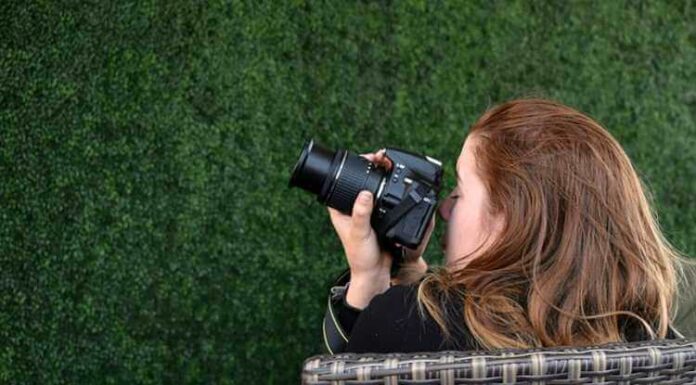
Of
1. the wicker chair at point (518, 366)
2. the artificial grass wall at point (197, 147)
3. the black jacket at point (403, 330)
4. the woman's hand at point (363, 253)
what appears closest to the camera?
the wicker chair at point (518, 366)

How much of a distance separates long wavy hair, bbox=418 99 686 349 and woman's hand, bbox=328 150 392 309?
0.16m

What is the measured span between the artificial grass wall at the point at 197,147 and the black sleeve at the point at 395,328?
97 centimetres

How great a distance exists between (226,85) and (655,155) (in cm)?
133

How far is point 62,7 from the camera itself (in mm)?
2100

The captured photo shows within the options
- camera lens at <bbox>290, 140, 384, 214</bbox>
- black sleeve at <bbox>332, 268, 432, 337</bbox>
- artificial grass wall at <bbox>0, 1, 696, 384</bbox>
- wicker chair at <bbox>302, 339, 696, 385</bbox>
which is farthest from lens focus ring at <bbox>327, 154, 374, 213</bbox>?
artificial grass wall at <bbox>0, 1, 696, 384</bbox>

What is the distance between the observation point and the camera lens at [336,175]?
1.53 metres

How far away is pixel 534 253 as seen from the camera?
1361 mm

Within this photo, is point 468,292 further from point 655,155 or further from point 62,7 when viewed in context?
point 655,155

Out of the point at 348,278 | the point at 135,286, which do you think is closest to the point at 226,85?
the point at 135,286

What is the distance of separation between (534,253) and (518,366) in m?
0.39

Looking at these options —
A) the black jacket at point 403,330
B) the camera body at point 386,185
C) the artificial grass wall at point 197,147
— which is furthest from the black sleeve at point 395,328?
the artificial grass wall at point 197,147

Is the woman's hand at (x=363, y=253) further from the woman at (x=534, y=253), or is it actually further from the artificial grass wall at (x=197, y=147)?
the artificial grass wall at (x=197, y=147)

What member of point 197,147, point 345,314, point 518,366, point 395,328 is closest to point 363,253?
point 345,314

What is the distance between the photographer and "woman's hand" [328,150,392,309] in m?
1.48
